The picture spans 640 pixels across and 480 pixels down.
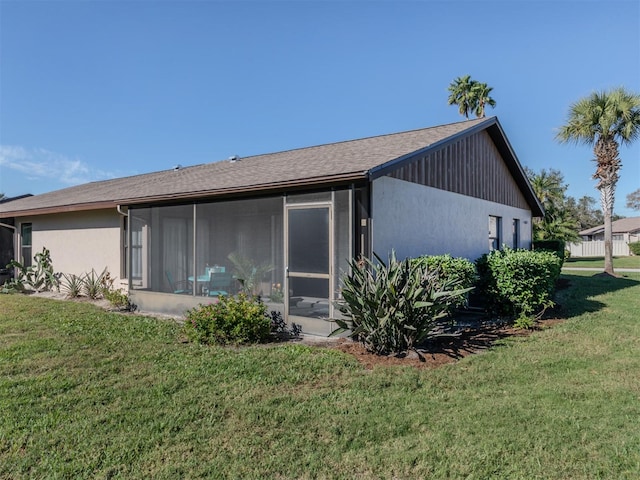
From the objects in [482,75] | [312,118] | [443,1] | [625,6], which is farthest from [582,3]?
[482,75]

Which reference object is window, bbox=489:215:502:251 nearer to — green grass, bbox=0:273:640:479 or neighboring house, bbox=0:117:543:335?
neighboring house, bbox=0:117:543:335

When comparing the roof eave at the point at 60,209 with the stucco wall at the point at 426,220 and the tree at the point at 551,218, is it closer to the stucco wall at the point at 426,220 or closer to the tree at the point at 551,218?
the stucco wall at the point at 426,220

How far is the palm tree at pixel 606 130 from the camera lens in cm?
1739

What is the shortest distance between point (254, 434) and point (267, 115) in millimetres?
17446

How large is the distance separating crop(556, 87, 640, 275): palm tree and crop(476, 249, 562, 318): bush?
42.1 ft

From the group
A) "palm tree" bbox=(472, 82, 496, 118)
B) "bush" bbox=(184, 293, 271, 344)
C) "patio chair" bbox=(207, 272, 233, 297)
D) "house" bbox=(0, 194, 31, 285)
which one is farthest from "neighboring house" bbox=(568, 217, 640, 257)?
"house" bbox=(0, 194, 31, 285)

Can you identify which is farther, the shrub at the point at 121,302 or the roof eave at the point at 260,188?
the shrub at the point at 121,302

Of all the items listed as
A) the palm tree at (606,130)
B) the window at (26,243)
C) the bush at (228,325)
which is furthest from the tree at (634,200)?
the window at (26,243)

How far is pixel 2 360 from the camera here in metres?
5.46

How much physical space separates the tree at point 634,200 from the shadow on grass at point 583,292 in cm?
6160

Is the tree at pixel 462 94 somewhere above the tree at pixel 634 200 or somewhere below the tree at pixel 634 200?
above

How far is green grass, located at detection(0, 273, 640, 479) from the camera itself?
2.93m

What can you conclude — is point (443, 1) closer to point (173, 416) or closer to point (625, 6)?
point (625, 6)

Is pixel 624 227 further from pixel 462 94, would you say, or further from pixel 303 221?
pixel 303 221
